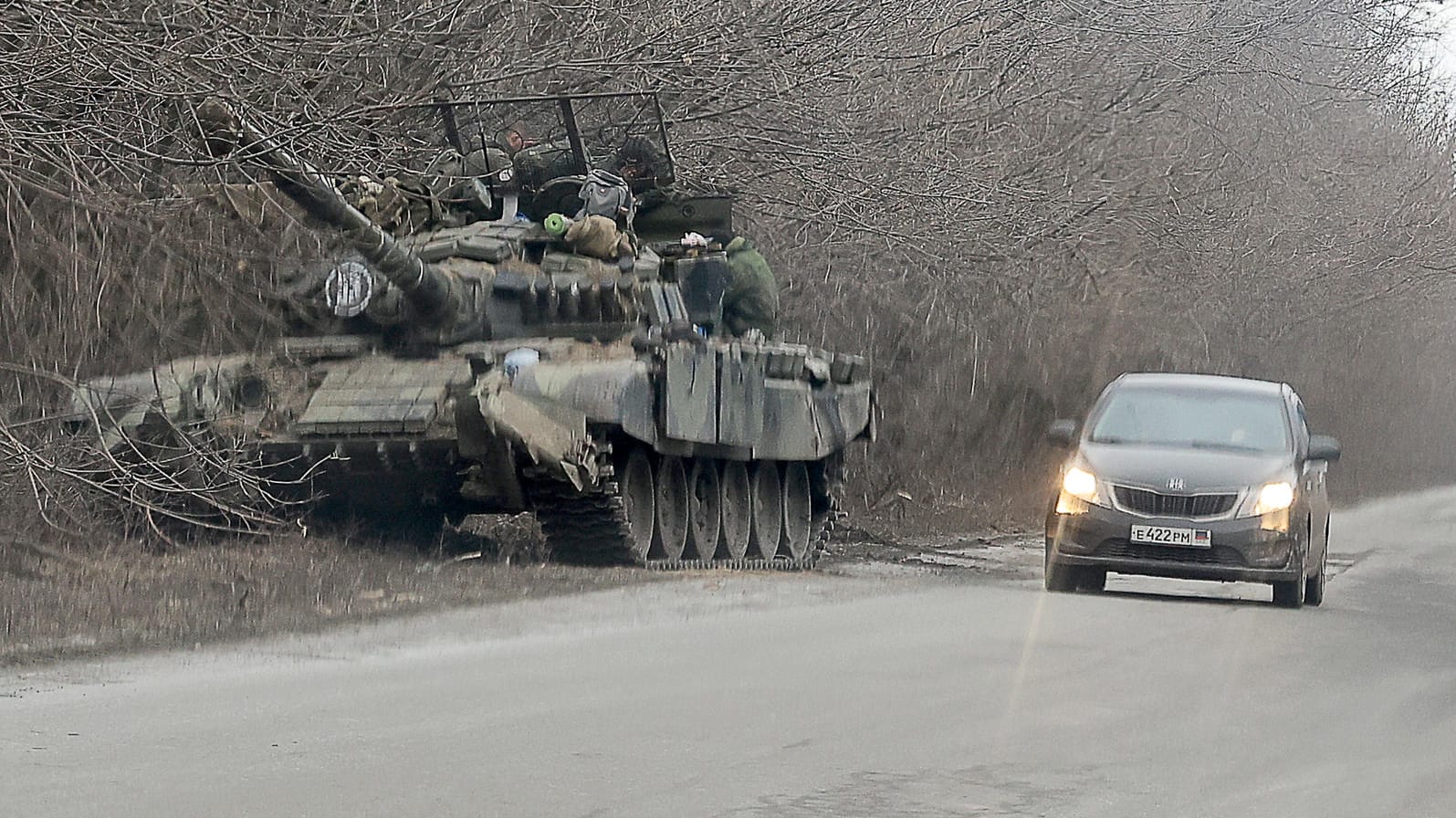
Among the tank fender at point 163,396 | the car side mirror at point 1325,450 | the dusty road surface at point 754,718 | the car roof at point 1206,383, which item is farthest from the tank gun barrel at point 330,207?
the car side mirror at point 1325,450

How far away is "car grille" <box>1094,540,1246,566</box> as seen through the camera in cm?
1440

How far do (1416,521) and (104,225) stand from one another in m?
18.7

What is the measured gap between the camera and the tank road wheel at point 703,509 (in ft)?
57.1

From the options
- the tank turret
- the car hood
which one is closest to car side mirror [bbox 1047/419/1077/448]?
the car hood

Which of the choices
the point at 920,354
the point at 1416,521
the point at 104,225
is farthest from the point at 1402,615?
the point at 1416,521

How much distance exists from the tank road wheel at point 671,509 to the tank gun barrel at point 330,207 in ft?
6.52

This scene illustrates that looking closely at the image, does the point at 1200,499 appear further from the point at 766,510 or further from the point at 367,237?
the point at 766,510

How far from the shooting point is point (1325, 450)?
15070mm

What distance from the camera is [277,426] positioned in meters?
15.1

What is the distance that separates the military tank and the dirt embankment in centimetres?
44

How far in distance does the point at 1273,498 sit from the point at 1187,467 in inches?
20.7

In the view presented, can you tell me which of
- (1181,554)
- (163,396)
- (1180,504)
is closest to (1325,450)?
(1180,504)

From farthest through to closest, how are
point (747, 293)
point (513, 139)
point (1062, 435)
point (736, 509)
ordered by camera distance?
point (736, 509) → point (747, 293) → point (513, 139) → point (1062, 435)

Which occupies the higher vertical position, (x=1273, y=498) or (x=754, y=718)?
(x=1273, y=498)
